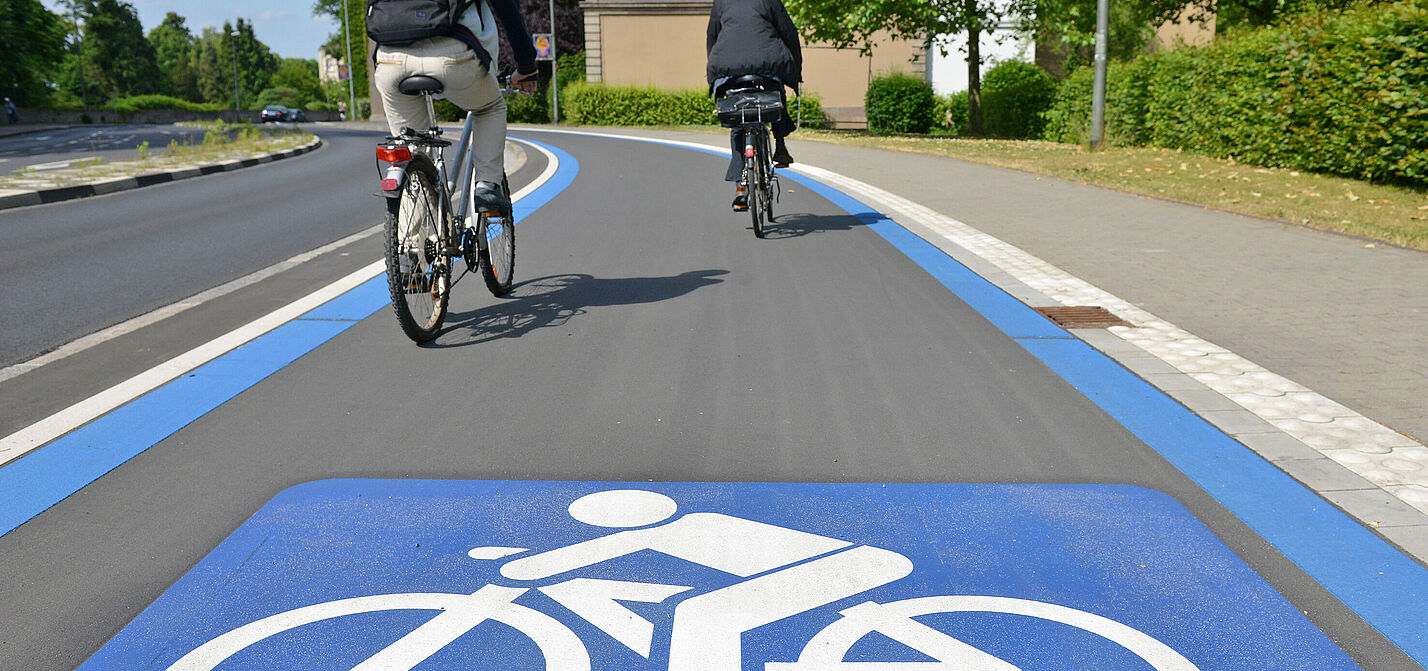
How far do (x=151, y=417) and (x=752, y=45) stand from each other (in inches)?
232

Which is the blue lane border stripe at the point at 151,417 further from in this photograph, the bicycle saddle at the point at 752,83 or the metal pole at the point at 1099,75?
the metal pole at the point at 1099,75

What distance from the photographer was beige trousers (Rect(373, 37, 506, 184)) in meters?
5.09

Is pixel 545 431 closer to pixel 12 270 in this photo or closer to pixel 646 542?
pixel 646 542

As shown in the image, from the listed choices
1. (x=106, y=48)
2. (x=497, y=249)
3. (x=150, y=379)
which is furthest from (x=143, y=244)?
(x=106, y=48)

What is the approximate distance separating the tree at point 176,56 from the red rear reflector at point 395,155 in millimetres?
139823

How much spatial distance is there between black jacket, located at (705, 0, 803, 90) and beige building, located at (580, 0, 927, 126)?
3563 cm

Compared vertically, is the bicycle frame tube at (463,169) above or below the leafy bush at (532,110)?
below

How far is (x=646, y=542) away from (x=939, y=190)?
11.6m

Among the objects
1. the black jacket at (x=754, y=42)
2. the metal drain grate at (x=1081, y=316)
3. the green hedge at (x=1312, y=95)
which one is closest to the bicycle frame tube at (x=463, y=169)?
the metal drain grate at (x=1081, y=316)

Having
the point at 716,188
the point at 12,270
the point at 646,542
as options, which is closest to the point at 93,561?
the point at 646,542

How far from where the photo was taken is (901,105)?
35.5 m

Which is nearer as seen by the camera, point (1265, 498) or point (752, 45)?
point (1265, 498)

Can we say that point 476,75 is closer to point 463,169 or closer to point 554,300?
point 463,169

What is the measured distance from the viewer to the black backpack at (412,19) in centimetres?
→ 491
